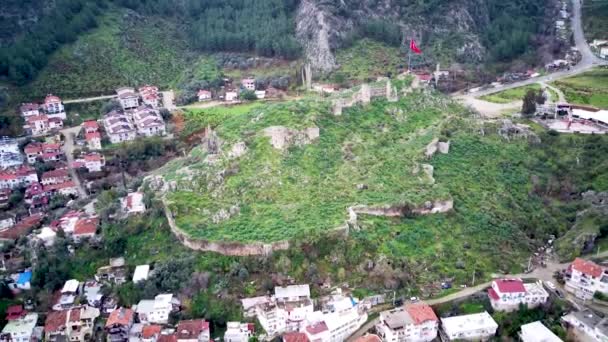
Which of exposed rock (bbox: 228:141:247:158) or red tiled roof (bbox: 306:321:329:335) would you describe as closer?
red tiled roof (bbox: 306:321:329:335)

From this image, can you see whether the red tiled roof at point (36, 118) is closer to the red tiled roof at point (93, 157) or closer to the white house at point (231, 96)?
the red tiled roof at point (93, 157)

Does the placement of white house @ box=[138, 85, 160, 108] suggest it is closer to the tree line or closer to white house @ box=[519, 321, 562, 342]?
the tree line

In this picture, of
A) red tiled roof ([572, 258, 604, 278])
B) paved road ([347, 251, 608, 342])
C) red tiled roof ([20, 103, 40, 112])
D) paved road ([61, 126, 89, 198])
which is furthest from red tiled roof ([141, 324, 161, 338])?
red tiled roof ([20, 103, 40, 112])

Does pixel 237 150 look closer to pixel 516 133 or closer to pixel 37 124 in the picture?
pixel 516 133

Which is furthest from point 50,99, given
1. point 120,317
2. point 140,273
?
point 120,317

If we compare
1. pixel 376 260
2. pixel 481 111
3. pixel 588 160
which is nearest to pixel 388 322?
pixel 376 260

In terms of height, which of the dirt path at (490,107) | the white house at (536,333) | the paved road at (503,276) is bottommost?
the white house at (536,333)

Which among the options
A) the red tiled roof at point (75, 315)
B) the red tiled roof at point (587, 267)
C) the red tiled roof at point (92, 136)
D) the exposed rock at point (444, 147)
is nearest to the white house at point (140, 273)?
the red tiled roof at point (75, 315)
